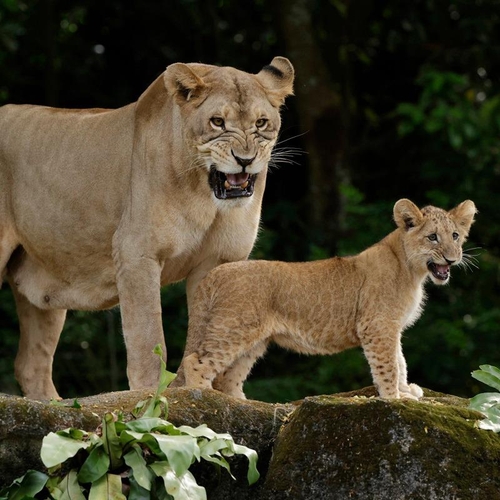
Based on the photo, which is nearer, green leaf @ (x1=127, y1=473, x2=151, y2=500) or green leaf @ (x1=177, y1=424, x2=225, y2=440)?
green leaf @ (x1=127, y1=473, x2=151, y2=500)

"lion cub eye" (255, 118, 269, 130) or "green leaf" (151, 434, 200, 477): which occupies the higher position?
"lion cub eye" (255, 118, 269, 130)

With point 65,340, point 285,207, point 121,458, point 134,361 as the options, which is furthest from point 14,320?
point 121,458

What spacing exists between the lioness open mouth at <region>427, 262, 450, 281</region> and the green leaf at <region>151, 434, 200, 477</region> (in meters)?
2.50

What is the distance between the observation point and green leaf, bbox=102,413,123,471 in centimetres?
513

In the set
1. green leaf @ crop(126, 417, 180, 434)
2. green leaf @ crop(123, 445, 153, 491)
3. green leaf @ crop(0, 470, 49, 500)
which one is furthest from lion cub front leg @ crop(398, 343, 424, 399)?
green leaf @ crop(0, 470, 49, 500)

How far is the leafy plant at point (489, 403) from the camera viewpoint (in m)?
5.56

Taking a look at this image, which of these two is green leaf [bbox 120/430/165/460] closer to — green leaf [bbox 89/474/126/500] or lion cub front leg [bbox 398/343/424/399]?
green leaf [bbox 89/474/126/500]

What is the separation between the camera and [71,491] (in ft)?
16.6

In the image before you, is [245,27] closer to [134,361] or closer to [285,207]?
[285,207]

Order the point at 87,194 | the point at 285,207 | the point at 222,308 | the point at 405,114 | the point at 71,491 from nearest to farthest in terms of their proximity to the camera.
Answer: the point at 71,491 → the point at 222,308 → the point at 87,194 → the point at 405,114 → the point at 285,207

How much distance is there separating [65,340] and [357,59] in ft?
14.4

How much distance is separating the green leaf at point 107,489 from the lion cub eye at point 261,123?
2630mm

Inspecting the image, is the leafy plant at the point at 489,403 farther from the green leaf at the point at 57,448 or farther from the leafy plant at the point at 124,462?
the green leaf at the point at 57,448

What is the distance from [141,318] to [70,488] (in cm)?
263
